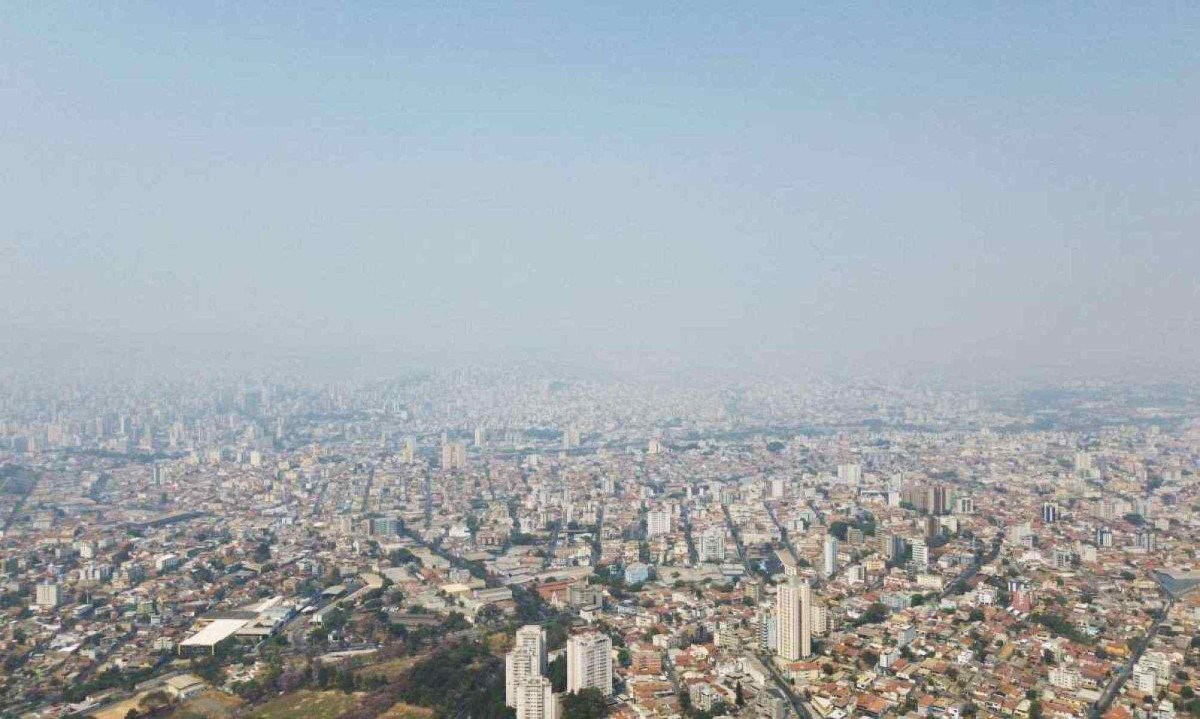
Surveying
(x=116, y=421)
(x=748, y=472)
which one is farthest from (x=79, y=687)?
Result: (x=116, y=421)

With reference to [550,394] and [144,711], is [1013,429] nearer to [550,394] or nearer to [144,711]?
[550,394]

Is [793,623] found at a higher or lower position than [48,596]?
higher

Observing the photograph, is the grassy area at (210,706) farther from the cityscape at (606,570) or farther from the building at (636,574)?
the building at (636,574)

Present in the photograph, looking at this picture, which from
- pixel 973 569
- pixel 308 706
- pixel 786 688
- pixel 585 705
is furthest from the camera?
pixel 973 569

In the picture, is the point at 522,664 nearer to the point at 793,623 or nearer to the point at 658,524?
the point at 793,623

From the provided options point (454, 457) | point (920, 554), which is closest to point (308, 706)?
point (920, 554)

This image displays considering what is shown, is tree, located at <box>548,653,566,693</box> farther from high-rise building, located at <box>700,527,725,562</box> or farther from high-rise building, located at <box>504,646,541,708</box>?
high-rise building, located at <box>700,527,725,562</box>
